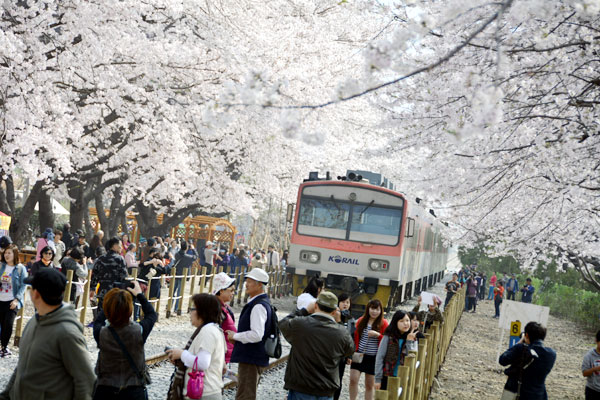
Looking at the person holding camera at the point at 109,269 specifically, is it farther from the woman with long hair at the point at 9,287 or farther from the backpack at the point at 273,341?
the backpack at the point at 273,341

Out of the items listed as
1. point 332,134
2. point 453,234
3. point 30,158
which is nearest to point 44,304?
point 30,158

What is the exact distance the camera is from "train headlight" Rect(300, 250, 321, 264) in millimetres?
15734

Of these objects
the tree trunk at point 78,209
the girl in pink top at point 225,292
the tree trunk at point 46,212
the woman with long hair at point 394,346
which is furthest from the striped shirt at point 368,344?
the tree trunk at point 78,209

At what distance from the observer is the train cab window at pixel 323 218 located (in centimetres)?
1568

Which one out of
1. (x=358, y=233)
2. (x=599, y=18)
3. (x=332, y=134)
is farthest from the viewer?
(x=332, y=134)

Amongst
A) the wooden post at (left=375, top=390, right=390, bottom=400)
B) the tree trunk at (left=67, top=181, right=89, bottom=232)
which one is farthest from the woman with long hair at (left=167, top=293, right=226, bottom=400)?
the tree trunk at (left=67, top=181, right=89, bottom=232)

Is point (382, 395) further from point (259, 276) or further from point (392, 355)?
point (392, 355)

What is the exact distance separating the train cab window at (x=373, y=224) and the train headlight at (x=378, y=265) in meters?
0.41

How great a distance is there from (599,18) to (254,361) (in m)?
4.22

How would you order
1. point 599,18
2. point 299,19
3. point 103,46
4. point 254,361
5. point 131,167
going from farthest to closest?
1. point 131,167
2. point 299,19
3. point 103,46
4. point 599,18
5. point 254,361

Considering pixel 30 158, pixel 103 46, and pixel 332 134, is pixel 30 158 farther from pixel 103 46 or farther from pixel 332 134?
pixel 332 134

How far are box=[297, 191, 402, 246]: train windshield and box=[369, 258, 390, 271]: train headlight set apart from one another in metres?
0.39

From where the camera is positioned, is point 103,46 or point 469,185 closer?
point 469,185

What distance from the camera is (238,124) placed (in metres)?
19.7
